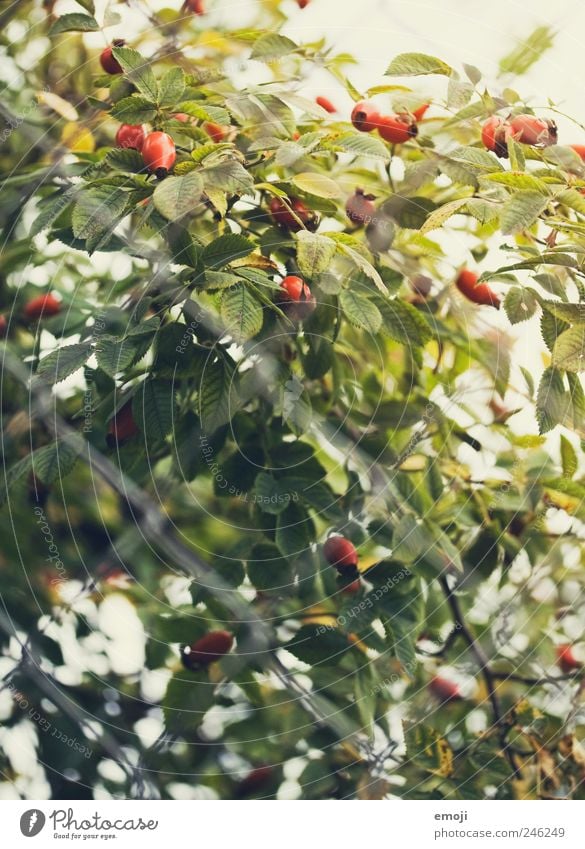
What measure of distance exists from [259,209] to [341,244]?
83mm

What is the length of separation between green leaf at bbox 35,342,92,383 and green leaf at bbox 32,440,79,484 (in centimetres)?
5

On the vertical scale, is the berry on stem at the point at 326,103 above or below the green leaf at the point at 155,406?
above

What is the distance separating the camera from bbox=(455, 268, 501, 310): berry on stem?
739 millimetres

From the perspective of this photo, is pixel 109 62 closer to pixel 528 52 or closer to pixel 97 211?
pixel 97 211

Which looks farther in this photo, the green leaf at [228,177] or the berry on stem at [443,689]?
the berry on stem at [443,689]

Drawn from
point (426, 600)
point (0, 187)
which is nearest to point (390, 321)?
point (426, 600)

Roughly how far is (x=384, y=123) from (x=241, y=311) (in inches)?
8.1

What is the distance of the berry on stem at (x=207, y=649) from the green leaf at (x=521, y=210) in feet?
1.01

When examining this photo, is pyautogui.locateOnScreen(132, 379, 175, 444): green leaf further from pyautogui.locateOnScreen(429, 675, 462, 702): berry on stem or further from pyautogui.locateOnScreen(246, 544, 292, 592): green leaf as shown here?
pyautogui.locateOnScreen(429, 675, 462, 702): berry on stem

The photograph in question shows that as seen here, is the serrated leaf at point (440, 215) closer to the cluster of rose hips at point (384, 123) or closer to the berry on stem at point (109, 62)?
the cluster of rose hips at point (384, 123)

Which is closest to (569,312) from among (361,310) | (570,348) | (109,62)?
(570,348)

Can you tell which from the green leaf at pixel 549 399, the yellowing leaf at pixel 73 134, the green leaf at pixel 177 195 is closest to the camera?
the green leaf at pixel 177 195

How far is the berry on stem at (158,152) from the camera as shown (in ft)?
1.91

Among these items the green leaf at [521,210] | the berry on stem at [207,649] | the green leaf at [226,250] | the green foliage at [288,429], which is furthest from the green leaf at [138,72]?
the berry on stem at [207,649]
